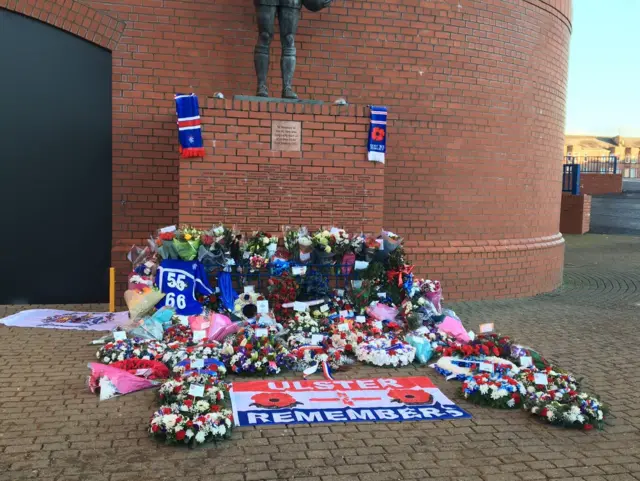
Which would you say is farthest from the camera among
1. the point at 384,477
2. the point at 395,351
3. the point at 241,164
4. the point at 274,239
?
the point at 241,164

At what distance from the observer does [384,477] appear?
3531 mm

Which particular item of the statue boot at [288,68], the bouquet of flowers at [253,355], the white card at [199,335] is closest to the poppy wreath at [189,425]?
the bouquet of flowers at [253,355]

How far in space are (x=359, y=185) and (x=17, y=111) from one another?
4.51m

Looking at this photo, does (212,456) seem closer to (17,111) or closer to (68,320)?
(68,320)

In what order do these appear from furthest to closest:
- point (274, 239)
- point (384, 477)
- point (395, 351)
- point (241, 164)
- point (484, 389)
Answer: point (241, 164) → point (274, 239) → point (395, 351) → point (484, 389) → point (384, 477)

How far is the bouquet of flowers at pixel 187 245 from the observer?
6.43 meters

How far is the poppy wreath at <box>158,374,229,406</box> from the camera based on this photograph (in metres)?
4.31

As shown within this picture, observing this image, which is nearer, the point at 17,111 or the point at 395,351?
the point at 395,351

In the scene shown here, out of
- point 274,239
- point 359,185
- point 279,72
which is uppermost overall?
point 279,72

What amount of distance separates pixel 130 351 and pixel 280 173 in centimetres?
284

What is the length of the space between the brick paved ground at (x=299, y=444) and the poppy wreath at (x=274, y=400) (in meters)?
0.40

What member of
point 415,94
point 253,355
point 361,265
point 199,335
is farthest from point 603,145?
point 253,355

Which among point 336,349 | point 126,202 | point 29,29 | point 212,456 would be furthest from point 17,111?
point 212,456

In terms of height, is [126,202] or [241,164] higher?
[241,164]
